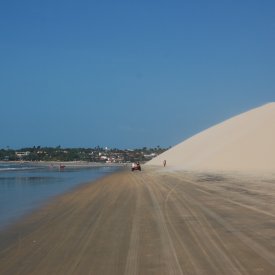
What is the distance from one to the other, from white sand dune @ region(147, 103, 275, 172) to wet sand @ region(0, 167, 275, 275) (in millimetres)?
36924

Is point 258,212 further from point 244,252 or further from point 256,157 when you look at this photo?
point 256,157

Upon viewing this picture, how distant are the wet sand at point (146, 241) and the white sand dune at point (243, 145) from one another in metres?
36.9

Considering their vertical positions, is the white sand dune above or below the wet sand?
above

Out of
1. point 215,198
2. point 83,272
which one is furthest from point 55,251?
point 215,198

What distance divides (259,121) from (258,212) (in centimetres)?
6060

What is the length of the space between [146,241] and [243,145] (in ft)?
188

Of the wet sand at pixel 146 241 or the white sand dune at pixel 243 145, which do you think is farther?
the white sand dune at pixel 243 145

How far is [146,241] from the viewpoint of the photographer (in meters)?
11.4

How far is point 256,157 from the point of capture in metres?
60.2

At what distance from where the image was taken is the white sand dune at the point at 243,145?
59.4 m

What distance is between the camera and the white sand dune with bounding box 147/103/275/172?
5938cm

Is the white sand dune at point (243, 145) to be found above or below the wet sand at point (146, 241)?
above

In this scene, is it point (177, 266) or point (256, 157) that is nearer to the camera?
point (177, 266)

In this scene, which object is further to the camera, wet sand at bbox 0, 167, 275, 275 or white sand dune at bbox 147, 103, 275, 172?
white sand dune at bbox 147, 103, 275, 172
